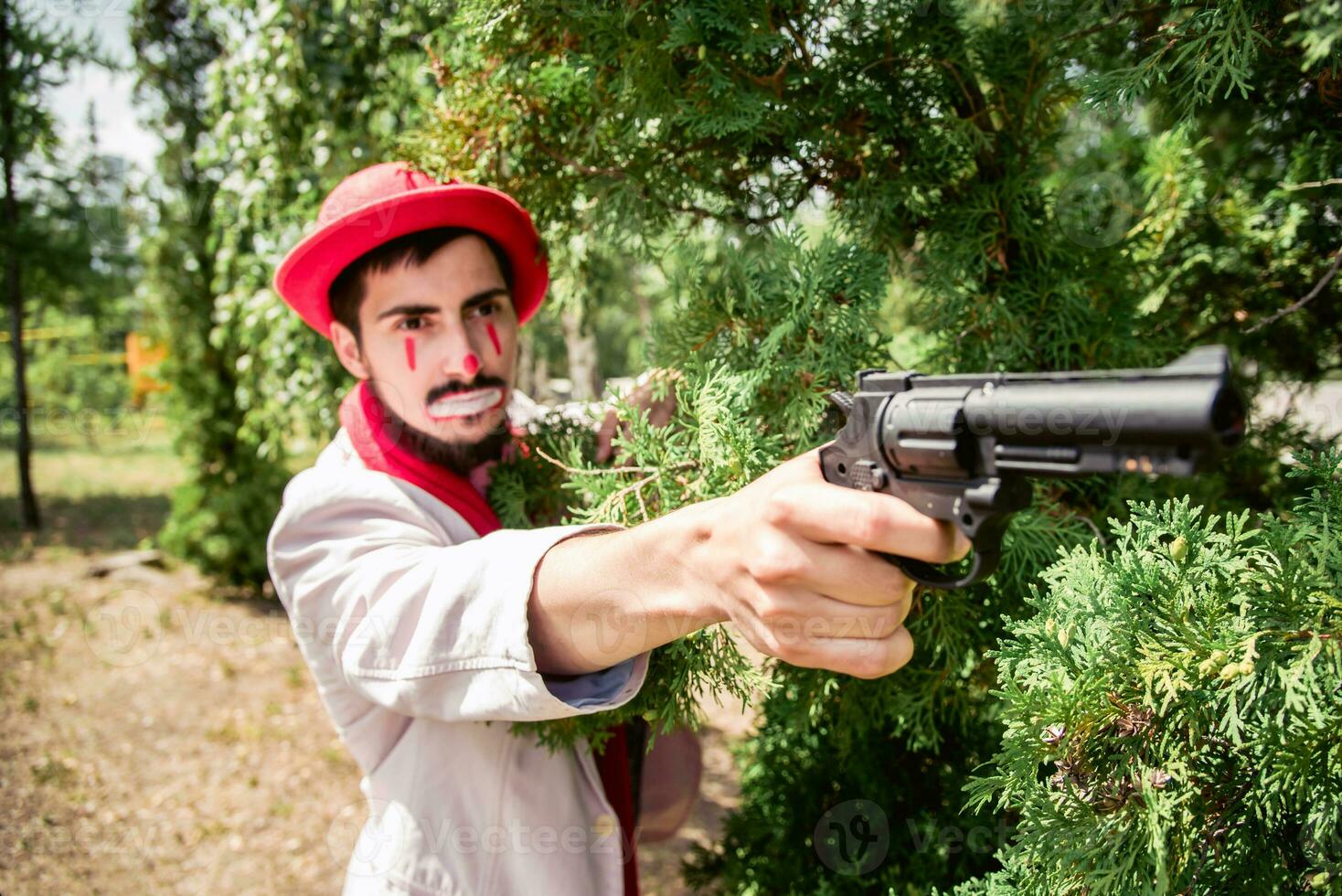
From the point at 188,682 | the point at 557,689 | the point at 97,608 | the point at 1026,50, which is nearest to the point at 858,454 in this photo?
the point at 557,689

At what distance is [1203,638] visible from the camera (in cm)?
103

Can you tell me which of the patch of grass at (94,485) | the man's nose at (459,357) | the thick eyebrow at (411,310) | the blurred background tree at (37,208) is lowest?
the patch of grass at (94,485)

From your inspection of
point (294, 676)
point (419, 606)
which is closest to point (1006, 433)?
point (419, 606)

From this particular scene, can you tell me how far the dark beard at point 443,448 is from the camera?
2020 mm

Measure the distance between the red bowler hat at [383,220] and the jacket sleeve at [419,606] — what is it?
0.56 meters

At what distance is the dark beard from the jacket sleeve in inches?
7.5

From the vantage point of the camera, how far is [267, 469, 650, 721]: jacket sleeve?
1.45m

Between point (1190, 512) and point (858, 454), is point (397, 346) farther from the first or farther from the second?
point (1190, 512)

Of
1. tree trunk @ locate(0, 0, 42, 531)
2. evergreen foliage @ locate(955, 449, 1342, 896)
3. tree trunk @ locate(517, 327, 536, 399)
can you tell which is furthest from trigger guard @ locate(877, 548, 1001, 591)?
tree trunk @ locate(0, 0, 42, 531)

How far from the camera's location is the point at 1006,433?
98 cm

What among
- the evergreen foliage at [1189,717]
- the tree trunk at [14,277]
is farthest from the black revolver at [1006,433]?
the tree trunk at [14,277]

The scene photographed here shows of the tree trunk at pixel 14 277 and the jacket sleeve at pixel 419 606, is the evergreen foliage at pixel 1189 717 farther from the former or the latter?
the tree trunk at pixel 14 277

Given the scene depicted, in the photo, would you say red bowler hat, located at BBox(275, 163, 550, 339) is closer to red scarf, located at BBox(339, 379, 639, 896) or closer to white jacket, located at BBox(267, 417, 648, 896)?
red scarf, located at BBox(339, 379, 639, 896)

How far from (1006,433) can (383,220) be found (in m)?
1.51
